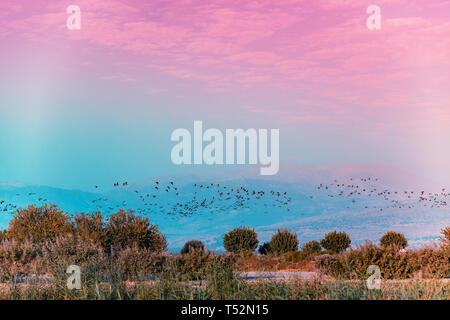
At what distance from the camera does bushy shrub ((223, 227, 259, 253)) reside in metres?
27.3

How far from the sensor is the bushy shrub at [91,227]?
20.3 m

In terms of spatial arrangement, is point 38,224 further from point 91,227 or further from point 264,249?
point 264,249

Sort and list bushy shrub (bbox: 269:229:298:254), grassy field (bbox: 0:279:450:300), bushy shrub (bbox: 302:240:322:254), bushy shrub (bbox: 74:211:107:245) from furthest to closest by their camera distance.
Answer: bushy shrub (bbox: 269:229:298:254) → bushy shrub (bbox: 302:240:322:254) → bushy shrub (bbox: 74:211:107:245) → grassy field (bbox: 0:279:450:300)

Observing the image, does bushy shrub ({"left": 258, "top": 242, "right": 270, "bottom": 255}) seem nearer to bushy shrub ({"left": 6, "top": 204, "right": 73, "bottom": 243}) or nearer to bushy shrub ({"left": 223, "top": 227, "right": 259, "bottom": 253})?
bushy shrub ({"left": 223, "top": 227, "right": 259, "bottom": 253})

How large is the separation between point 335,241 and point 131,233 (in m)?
11.0

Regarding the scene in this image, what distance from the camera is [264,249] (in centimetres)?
2773

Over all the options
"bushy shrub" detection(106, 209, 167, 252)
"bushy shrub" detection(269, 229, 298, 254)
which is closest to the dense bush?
"bushy shrub" detection(106, 209, 167, 252)

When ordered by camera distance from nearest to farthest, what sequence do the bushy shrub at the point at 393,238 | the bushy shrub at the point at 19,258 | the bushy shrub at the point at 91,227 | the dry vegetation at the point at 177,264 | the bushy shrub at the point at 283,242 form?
the dry vegetation at the point at 177,264 → the bushy shrub at the point at 19,258 → the bushy shrub at the point at 91,227 → the bushy shrub at the point at 393,238 → the bushy shrub at the point at 283,242

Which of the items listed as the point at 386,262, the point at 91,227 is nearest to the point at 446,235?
the point at 386,262

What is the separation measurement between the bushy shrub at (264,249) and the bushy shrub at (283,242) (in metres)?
0.39

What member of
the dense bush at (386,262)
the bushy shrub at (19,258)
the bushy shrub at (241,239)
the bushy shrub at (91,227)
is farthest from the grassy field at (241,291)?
the bushy shrub at (241,239)

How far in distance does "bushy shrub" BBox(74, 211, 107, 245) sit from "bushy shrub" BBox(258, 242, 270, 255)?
32.3 ft

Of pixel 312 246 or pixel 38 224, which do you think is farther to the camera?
pixel 312 246

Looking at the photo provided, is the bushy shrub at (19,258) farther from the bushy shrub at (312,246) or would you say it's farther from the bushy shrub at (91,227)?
the bushy shrub at (312,246)
